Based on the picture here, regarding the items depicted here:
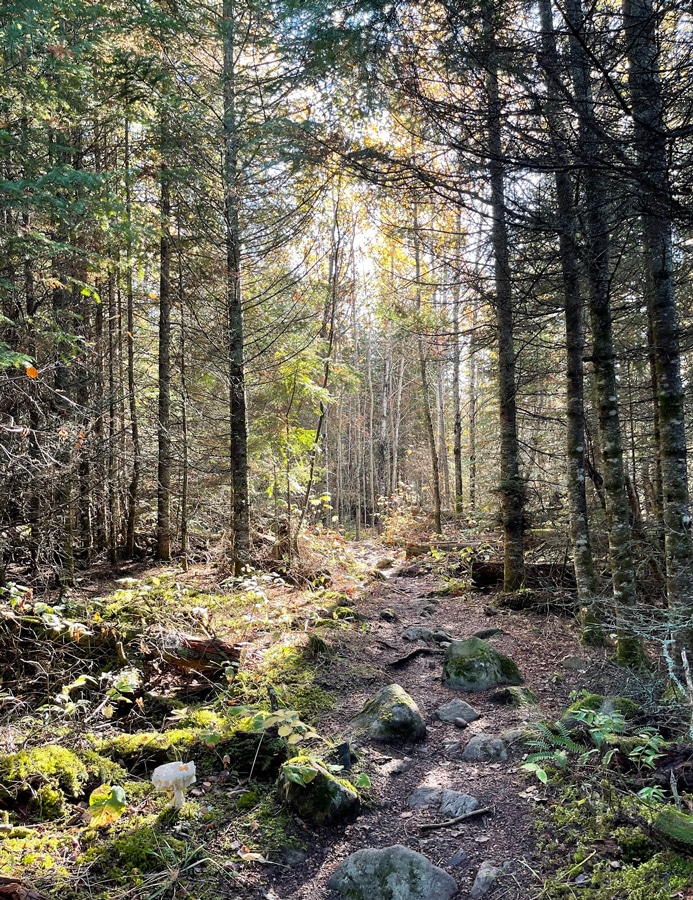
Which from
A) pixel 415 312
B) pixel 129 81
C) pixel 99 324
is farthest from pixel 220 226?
pixel 415 312

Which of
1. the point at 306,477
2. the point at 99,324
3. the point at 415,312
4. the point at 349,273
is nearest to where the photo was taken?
the point at 99,324

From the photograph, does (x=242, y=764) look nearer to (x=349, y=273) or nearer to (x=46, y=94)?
(x=46, y=94)

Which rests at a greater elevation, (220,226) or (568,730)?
(220,226)

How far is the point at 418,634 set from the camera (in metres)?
7.29

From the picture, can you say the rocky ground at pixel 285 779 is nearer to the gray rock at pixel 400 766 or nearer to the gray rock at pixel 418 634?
the gray rock at pixel 400 766

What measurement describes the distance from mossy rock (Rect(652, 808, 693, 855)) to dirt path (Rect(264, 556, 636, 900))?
2.20ft

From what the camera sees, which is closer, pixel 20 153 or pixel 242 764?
pixel 242 764

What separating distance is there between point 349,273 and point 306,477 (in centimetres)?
458

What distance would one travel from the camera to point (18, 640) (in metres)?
4.62

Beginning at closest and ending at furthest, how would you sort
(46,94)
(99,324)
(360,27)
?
(360,27) → (46,94) → (99,324)

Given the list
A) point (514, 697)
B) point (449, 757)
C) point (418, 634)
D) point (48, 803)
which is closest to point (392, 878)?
point (449, 757)

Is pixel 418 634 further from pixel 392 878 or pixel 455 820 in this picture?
pixel 392 878

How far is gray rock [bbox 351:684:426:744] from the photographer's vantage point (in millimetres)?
4406

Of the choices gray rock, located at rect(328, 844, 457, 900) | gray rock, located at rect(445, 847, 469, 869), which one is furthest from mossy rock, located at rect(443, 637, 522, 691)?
gray rock, located at rect(328, 844, 457, 900)
